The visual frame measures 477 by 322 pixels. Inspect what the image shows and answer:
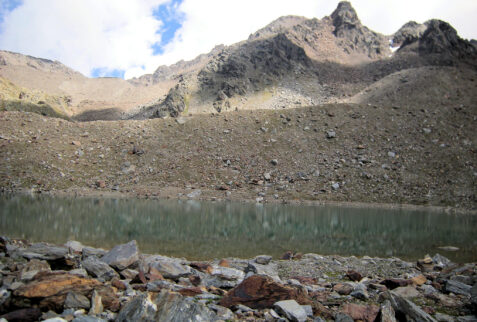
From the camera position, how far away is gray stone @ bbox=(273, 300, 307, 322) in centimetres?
645

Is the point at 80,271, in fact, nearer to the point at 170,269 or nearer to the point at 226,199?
the point at 170,269

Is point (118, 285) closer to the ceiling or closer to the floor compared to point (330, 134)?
closer to the floor

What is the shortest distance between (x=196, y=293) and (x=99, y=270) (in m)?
3.04

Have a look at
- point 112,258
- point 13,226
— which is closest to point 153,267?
point 112,258

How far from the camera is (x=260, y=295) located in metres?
7.42

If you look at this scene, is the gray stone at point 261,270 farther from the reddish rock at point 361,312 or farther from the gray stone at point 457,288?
the gray stone at point 457,288

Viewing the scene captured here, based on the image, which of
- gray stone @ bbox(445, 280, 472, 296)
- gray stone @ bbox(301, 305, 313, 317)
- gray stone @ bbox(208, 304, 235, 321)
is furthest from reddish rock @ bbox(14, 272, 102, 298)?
gray stone @ bbox(445, 280, 472, 296)

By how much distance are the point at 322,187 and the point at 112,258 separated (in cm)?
3930

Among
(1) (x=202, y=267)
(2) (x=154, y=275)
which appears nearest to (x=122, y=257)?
(2) (x=154, y=275)

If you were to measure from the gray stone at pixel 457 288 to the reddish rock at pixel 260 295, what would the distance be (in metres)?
5.34

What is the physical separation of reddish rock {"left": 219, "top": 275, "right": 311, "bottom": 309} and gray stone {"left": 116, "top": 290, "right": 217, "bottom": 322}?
121 centimetres

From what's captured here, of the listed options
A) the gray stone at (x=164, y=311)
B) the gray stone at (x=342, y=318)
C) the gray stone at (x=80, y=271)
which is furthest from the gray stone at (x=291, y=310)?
the gray stone at (x=80, y=271)

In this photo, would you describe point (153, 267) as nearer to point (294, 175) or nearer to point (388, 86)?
point (294, 175)

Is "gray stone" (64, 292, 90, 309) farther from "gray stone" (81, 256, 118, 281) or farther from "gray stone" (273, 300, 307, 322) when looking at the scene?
"gray stone" (273, 300, 307, 322)
